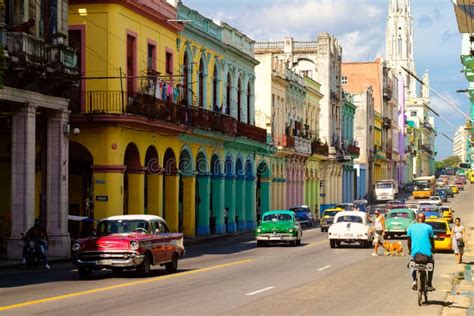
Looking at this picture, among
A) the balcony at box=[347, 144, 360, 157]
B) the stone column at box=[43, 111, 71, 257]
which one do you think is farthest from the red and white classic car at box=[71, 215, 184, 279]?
the balcony at box=[347, 144, 360, 157]

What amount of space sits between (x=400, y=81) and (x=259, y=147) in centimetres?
10718

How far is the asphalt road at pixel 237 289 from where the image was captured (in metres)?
18.2

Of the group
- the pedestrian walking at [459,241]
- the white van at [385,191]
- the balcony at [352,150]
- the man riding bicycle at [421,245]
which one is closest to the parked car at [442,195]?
the white van at [385,191]

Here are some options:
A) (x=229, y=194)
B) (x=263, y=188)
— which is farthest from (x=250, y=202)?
(x=263, y=188)

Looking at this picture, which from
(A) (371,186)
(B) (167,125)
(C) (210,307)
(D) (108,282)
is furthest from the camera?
(A) (371,186)

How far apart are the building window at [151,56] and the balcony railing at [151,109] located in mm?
1811

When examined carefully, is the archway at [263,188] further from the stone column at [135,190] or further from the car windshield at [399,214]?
the stone column at [135,190]

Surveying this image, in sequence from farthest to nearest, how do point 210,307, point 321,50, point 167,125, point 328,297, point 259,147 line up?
point 321,50 < point 259,147 < point 167,125 < point 328,297 < point 210,307

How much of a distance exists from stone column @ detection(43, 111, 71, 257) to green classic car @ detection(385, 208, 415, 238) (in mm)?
18685

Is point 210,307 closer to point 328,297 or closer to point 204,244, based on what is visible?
point 328,297

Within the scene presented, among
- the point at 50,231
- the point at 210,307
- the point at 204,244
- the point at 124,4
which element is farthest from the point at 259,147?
the point at 210,307

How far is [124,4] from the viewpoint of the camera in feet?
137

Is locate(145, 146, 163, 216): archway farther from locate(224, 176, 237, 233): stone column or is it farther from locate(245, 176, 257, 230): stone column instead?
locate(245, 176, 257, 230): stone column

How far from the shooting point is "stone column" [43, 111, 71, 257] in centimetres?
3591
